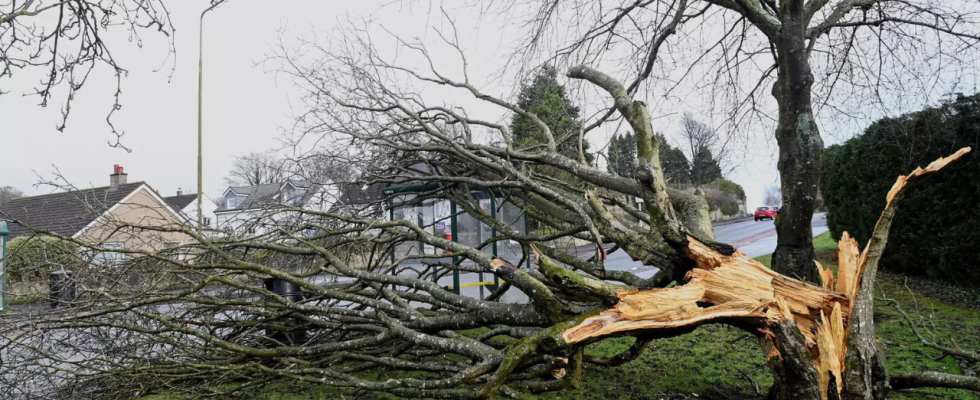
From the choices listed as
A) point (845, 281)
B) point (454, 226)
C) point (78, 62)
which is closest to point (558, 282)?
point (845, 281)

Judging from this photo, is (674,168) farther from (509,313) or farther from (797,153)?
(509,313)

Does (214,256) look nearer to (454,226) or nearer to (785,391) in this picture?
(454,226)

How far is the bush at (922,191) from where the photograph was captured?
22.9 ft

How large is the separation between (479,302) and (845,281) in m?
2.21

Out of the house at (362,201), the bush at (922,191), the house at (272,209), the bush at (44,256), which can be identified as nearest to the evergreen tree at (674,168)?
the bush at (922,191)

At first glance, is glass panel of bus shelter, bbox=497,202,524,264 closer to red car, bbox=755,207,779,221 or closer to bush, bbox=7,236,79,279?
bush, bbox=7,236,79,279

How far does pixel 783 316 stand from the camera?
278 centimetres

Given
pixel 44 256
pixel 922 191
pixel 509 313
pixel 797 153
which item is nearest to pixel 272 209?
pixel 44 256

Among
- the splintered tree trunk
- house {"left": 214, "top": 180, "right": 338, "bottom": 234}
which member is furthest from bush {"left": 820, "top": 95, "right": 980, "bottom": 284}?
house {"left": 214, "top": 180, "right": 338, "bottom": 234}

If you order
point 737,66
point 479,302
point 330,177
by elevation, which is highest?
point 737,66

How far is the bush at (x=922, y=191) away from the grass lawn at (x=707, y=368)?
1.81 m

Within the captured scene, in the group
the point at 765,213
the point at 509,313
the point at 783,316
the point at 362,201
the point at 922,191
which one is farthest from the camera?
the point at 765,213

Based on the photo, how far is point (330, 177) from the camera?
6.48 metres

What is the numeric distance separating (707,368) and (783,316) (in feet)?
6.20
